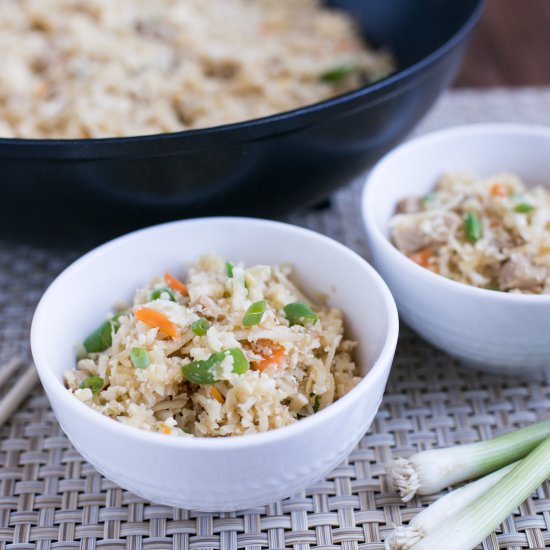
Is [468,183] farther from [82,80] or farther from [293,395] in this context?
[82,80]

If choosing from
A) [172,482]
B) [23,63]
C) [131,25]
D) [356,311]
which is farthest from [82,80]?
[172,482]

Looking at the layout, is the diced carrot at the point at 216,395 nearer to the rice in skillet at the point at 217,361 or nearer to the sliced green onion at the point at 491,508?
the rice in skillet at the point at 217,361

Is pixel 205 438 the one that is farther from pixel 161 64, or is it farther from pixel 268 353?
pixel 161 64

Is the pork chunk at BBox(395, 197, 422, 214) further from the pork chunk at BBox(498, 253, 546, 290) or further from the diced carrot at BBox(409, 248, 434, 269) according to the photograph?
the pork chunk at BBox(498, 253, 546, 290)

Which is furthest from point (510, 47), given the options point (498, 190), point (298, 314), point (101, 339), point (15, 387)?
point (15, 387)

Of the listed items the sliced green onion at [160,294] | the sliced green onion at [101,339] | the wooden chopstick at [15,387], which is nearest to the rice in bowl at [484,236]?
the sliced green onion at [160,294]

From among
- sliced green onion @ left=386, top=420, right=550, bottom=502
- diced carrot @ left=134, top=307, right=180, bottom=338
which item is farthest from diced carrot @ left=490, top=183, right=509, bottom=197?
diced carrot @ left=134, top=307, right=180, bottom=338
